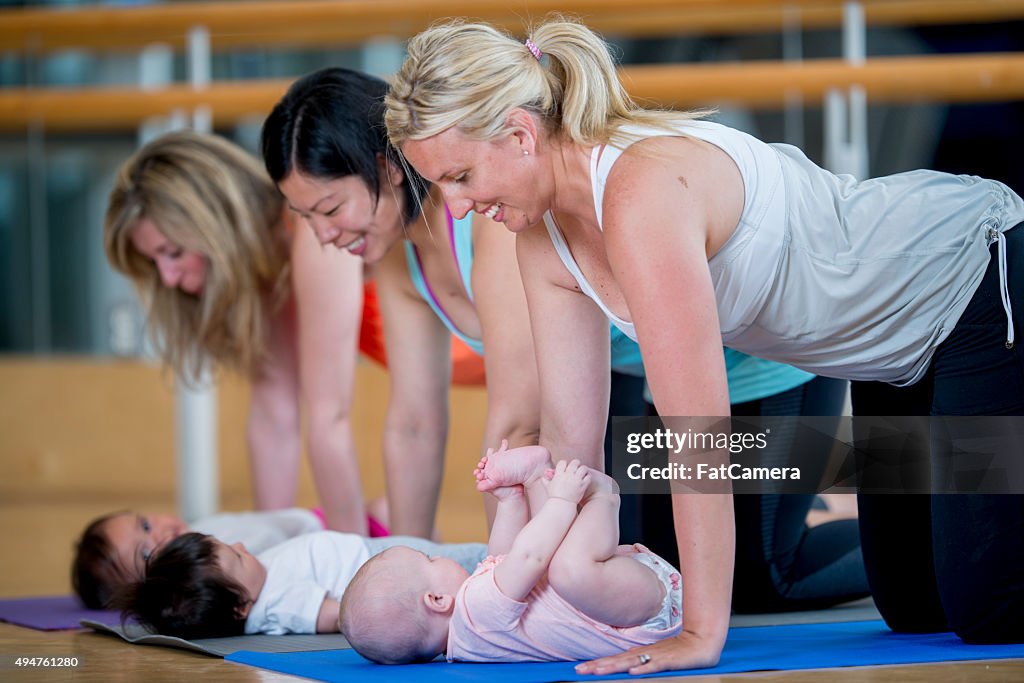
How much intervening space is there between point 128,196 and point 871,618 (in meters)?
1.39

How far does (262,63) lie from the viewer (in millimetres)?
3227

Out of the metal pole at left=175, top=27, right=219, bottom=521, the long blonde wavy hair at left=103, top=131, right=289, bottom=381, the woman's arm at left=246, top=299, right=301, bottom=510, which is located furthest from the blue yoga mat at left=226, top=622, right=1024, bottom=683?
the metal pole at left=175, top=27, right=219, bottom=521

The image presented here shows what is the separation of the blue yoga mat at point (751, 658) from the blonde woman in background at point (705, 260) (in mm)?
48

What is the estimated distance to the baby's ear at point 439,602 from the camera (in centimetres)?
140

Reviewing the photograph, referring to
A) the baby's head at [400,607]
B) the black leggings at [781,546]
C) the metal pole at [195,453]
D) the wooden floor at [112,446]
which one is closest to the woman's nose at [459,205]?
the baby's head at [400,607]

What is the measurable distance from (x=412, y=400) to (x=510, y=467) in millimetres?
586

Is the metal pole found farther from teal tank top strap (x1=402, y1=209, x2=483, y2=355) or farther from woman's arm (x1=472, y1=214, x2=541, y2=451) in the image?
woman's arm (x1=472, y1=214, x2=541, y2=451)

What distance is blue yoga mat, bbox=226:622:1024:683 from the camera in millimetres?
1286

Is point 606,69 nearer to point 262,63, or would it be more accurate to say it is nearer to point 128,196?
point 128,196

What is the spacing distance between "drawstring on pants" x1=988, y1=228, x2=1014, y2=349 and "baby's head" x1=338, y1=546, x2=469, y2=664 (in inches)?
26.4

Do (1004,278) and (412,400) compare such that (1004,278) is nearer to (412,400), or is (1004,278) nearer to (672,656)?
(672,656)

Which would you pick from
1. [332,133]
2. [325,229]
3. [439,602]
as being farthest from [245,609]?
[332,133]

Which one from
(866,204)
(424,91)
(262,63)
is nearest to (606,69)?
(424,91)

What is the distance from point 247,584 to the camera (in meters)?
1.73
